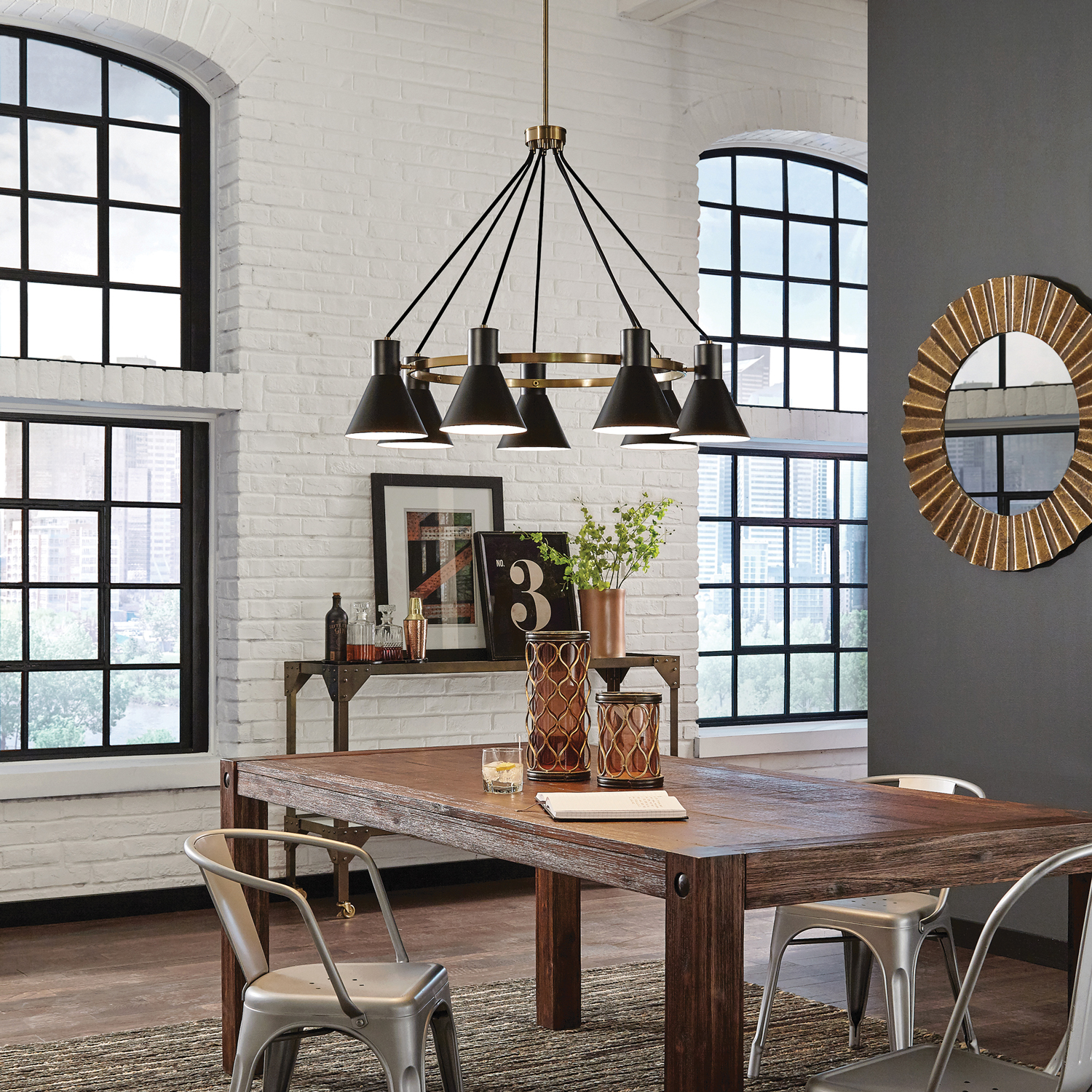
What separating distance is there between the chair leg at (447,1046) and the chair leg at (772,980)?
3.20 ft

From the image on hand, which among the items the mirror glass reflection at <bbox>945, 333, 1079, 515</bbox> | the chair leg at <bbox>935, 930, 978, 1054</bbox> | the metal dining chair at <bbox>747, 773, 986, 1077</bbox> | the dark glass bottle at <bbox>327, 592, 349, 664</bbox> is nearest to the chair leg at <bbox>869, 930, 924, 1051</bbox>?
A: the metal dining chair at <bbox>747, 773, 986, 1077</bbox>

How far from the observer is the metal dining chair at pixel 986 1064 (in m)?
2.25

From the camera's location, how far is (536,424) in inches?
145

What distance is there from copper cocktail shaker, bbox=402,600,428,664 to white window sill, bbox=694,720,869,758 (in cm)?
157

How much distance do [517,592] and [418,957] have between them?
169cm

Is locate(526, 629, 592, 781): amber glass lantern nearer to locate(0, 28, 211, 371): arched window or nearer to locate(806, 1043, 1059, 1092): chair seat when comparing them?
locate(806, 1043, 1059, 1092): chair seat

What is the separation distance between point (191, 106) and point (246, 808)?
10.8 ft

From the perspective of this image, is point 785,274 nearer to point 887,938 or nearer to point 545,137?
point 545,137

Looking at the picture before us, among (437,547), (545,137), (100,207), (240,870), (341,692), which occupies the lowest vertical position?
(240,870)

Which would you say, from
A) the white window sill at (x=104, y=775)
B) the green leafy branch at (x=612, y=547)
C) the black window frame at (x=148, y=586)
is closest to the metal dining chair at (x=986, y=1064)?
the green leafy branch at (x=612, y=547)

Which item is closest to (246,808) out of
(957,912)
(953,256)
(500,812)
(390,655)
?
(500,812)

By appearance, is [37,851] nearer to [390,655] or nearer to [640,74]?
[390,655]

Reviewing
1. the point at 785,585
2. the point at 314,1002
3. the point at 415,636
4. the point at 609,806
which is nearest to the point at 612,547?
the point at 415,636

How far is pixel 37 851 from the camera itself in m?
5.34
